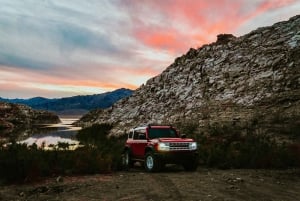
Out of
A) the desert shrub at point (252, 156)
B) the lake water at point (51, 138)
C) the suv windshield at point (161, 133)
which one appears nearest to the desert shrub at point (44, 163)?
the suv windshield at point (161, 133)

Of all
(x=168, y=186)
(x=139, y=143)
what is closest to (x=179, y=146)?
(x=139, y=143)

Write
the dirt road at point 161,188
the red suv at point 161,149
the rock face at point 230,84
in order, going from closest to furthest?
the dirt road at point 161,188, the red suv at point 161,149, the rock face at point 230,84

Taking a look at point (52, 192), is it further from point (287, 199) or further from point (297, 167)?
point (297, 167)

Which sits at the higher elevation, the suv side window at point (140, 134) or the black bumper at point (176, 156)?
the suv side window at point (140, 134)

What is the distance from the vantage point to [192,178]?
18078 millimetres

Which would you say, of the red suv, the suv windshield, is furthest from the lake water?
the suv windshield

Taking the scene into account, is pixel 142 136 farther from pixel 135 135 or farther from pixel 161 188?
pixel 161 188

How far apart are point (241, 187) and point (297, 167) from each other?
9489mm

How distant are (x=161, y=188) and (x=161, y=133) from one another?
745 cm

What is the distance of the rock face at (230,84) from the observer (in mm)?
39344

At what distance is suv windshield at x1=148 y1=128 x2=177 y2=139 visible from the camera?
2219 centimetres

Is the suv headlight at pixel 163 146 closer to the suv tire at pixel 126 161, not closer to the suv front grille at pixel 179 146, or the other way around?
the suv front grille at pixel 179 146

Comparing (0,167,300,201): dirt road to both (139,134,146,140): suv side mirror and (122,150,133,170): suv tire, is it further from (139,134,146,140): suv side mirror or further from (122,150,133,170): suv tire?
(122,150,133,170): suv tire

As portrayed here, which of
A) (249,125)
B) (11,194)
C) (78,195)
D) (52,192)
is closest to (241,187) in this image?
(78,195)
